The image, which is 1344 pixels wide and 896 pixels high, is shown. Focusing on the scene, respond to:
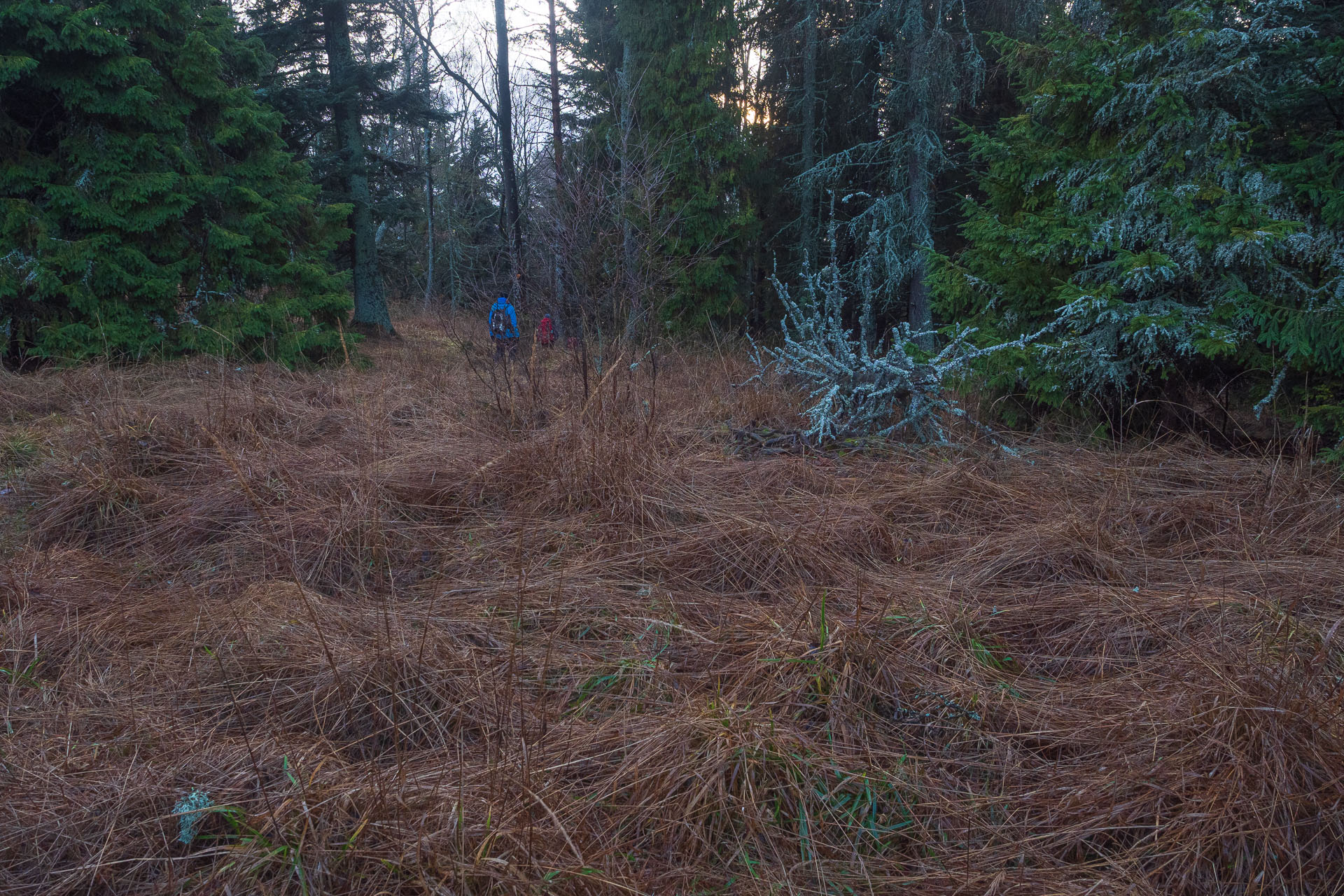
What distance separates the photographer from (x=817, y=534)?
3332mm

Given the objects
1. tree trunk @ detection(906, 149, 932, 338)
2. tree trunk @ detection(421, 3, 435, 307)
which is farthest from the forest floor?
tree trunk @ detection(421, 3, 435, 307)

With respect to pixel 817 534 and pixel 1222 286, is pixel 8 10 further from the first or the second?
pixel 1222 286

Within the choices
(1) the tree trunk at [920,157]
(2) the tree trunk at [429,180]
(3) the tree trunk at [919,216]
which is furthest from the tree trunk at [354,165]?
(3) the tree trunk at [919,216]

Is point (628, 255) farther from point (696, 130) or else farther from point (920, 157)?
point (696, 130)

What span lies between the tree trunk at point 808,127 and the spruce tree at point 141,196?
7.83m

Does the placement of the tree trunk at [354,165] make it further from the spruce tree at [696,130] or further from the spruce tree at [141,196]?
the spruce tree at [696,130]

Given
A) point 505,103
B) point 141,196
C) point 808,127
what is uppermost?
point 505,103

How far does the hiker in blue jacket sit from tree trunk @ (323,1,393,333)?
6.84 m

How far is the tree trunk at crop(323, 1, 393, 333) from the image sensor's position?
12.7 m

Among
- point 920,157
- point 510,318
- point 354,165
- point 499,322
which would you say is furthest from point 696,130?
point 510,318

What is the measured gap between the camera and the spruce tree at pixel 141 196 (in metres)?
7.71

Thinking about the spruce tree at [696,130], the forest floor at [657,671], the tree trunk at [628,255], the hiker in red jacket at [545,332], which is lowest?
the forest floor at [657,671]

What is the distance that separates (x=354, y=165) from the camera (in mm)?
13047

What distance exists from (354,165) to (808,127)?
8043mm
